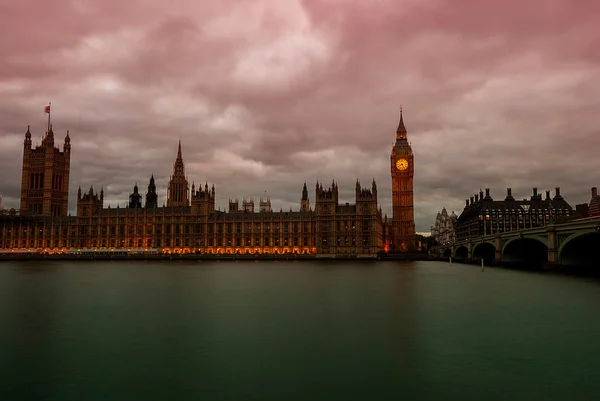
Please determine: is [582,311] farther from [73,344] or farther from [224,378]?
[73,344]

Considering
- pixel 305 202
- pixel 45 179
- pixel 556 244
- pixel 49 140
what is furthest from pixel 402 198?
pixel 49 140

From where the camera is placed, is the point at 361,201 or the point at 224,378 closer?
the point at 224,378

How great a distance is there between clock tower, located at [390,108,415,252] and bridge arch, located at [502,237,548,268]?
178ft

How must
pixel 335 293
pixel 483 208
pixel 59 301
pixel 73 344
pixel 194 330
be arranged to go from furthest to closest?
pixel 483 208
pixel 335 293
pixel 59 301
pixel 194 330
pixel 73 344

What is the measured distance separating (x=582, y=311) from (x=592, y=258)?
49685mm

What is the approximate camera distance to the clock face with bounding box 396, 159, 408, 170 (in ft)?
558

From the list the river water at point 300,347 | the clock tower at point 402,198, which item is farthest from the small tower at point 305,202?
the river water at point 300,347

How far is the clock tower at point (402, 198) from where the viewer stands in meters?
161

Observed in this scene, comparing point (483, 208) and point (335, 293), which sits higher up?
point (483, 208)

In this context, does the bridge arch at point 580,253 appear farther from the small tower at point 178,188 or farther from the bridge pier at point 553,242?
the small tower at point 178,188

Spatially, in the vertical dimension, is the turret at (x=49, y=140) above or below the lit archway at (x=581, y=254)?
above

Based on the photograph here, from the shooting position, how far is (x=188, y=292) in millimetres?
47125

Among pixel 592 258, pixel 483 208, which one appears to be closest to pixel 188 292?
pixel 592 258

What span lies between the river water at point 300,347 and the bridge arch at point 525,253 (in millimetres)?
51411
